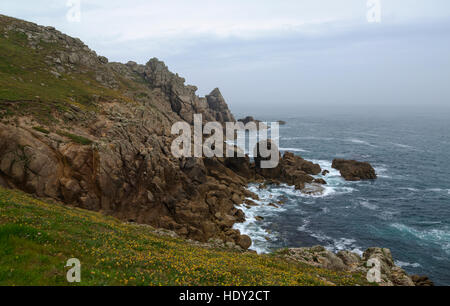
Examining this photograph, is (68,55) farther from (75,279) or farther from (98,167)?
(75,279)

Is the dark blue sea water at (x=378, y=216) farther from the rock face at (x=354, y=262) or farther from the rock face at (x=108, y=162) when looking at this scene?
the rock face at (x=354, y=262)

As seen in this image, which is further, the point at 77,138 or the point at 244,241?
the point at 244,241

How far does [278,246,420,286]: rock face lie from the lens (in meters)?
23.5

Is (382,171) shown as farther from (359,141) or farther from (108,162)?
(108,162)

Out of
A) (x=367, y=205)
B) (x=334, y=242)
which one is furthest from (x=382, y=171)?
(x=334, y=242)

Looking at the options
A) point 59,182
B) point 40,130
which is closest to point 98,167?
point 59,182

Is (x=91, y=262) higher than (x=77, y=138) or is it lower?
lower

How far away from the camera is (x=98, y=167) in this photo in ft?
120

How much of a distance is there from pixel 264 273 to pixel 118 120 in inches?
1646

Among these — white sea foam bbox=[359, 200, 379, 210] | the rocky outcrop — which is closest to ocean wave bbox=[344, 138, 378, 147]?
the rocky outcrop

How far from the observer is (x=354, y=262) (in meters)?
27.3

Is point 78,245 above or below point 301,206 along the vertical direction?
above

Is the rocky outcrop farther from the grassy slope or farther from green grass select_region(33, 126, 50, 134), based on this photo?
green grass select_region(33, 126, 50, 134)
